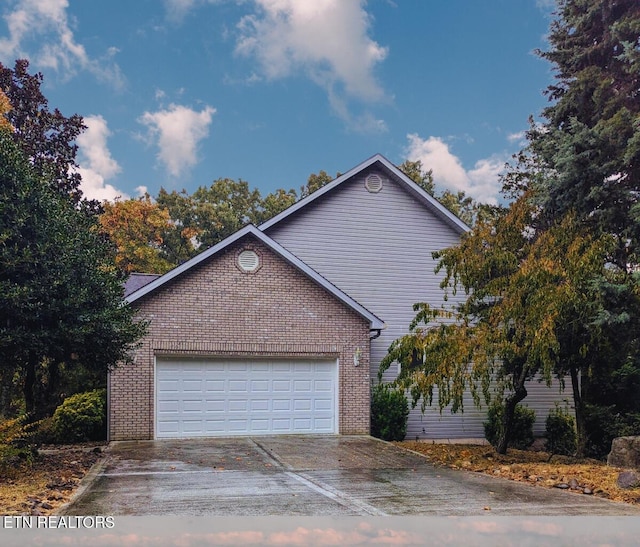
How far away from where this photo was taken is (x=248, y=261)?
17062 millimetres

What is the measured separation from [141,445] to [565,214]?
1052 centimetres

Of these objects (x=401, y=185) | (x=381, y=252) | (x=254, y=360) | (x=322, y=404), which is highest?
(x=401, y=185)

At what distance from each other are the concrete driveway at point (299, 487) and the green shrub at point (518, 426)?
20.0ft

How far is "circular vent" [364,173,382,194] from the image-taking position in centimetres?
2028

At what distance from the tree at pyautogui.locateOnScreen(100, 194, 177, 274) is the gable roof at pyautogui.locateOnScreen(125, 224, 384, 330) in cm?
2307

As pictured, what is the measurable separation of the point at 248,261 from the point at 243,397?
3448mm

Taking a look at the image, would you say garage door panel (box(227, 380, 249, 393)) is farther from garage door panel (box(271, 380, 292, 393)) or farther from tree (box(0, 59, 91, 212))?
tree (box(0, 59, 91, 212))

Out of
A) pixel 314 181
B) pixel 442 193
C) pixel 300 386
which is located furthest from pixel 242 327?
pixel 314 181

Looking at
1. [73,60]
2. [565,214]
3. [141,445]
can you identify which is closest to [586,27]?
[565,214]

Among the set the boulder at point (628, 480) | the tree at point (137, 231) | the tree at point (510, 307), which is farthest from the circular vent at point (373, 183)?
the tree at point (137, 231)

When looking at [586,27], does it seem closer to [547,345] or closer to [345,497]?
[547,345]

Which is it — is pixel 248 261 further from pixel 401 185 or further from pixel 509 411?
pixel 509 411

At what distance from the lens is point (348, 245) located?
19859 millimetres

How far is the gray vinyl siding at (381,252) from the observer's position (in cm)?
1956
